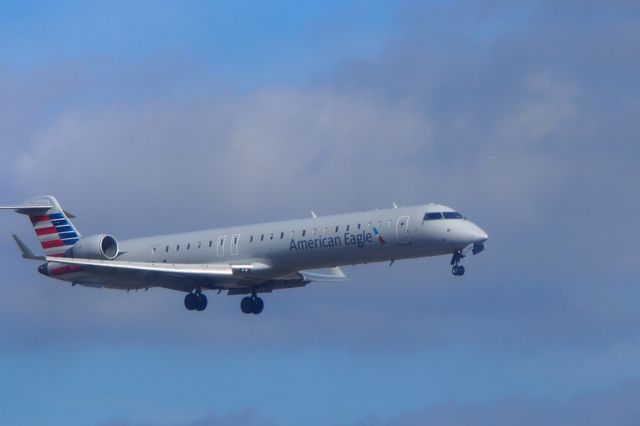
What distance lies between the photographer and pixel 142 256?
73.6 meters

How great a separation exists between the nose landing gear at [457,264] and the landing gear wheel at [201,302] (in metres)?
12.5

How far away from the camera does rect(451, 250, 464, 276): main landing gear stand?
6406cm

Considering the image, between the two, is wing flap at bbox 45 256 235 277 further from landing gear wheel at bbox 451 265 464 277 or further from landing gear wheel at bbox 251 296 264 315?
landing gear wheel at bbox 451 265 464 277

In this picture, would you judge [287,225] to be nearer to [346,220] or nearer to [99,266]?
[346,220]

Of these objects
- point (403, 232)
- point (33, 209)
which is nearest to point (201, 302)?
→ point (33, 209)

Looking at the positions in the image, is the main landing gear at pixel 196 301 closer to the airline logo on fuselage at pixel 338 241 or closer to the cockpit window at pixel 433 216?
the airline logo on fuselage at pixel 338 241

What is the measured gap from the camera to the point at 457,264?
212ft

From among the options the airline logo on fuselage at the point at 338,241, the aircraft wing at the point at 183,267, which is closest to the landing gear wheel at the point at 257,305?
the aircraft wing at the point at 183,267

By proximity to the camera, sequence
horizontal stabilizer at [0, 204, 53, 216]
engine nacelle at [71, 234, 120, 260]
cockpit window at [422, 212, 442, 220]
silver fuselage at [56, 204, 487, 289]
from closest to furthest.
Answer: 1. silver fuselage at [56, 204, 487, 289]
2. cockpit window at [422, 212, 442, 220]
3. engine nacelle at [71, 234, 120, 260]
4. horizontal stabilizer at [0, 204, 53, 216]

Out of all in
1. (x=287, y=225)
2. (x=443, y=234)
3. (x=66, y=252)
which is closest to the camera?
(x=443, y=234)

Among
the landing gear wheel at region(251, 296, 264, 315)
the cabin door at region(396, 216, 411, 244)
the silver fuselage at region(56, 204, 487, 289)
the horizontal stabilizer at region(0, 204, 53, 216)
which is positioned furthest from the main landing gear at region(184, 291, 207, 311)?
the cabin door at region(396, 216, 411, 244)

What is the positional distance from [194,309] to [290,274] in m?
4.67

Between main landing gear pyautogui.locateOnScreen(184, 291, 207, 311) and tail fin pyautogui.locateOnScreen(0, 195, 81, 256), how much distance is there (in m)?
6.82

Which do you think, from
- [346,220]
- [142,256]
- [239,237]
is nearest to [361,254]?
[346,220]
